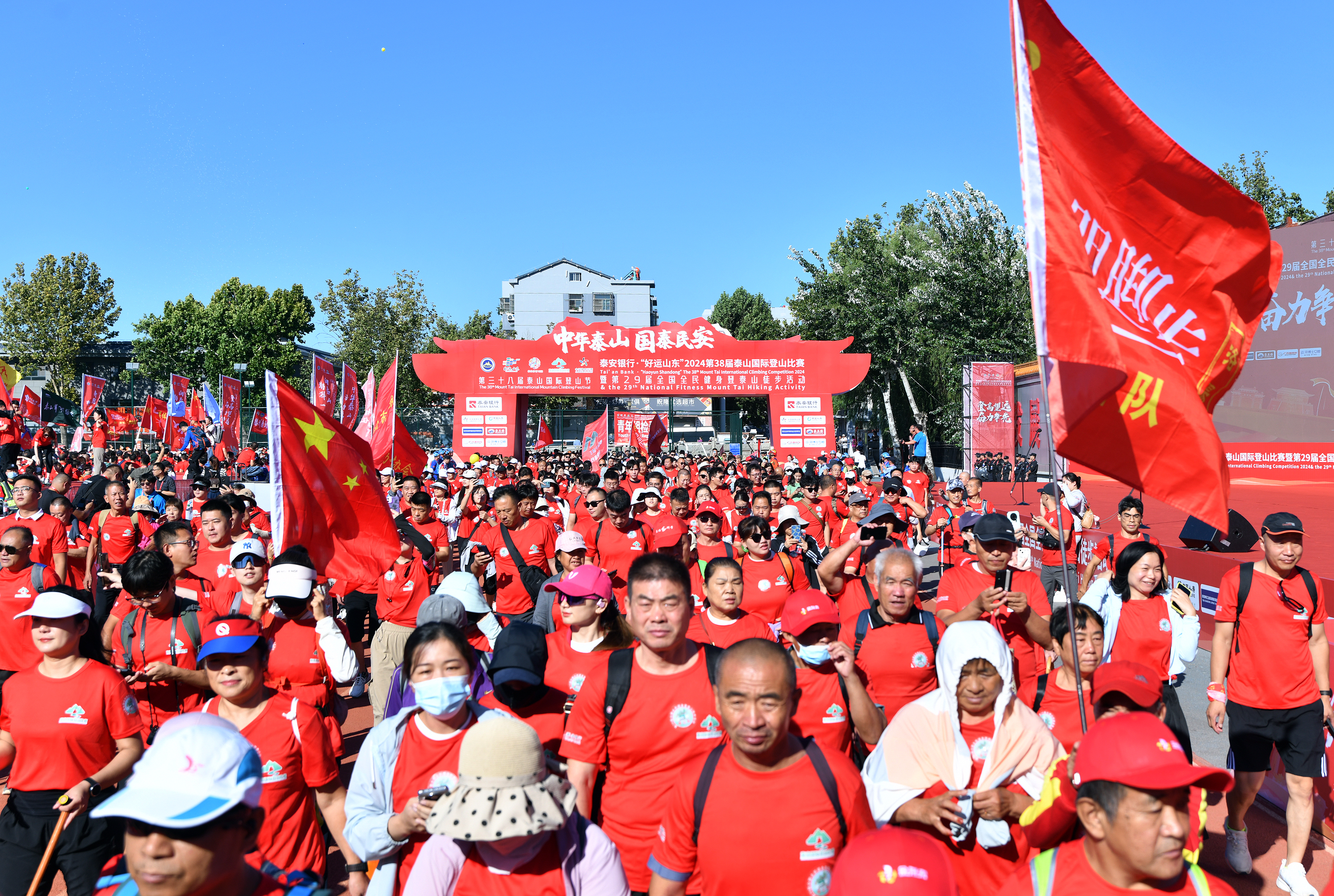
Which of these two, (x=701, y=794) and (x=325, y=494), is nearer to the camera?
(x=701, y=794)

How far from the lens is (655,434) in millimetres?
25188

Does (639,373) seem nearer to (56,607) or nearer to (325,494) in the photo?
(325,494)

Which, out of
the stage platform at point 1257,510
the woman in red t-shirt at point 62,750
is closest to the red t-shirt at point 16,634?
the woman in red t-shirt at point 62,750

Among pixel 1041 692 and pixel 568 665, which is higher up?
pixel 568 665

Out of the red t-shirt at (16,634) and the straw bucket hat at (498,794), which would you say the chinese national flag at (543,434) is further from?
the straw bucket hat at (498,794)

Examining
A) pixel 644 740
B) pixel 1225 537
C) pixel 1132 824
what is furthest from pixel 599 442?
pixel 1132 824

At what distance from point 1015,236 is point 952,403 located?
6.85 metres

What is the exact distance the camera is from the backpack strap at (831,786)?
2.54m

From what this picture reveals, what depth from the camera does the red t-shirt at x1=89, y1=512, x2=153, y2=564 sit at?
8797 mm

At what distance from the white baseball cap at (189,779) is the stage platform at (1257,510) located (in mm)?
9295

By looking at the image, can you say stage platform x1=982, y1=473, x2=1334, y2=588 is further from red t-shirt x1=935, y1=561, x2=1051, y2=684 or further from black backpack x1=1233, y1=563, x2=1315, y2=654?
red t-shirt x1=935, y1=561, x2=1051, y2=684

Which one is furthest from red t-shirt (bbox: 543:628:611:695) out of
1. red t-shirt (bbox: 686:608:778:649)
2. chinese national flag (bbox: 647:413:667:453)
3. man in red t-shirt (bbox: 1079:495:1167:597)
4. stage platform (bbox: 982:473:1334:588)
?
chinese national flag (bbox: 647:413:667:453)

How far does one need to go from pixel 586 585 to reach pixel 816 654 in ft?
3.71

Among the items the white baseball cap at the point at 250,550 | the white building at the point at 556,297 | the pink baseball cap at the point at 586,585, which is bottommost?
the pink baseball cap at the point at 586,585
